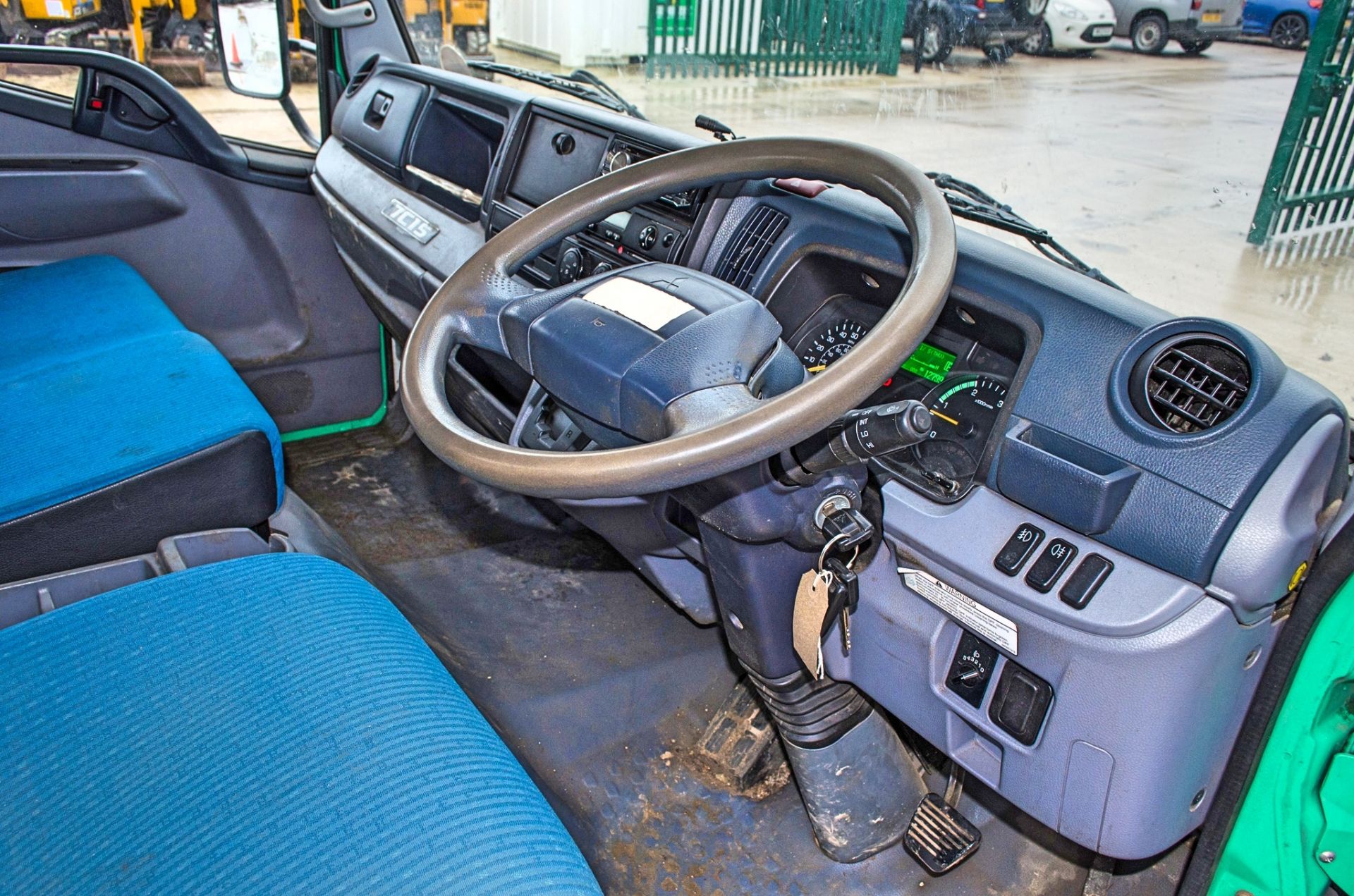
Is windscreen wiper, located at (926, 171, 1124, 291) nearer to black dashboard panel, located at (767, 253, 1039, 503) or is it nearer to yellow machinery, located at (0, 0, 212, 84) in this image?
black dashboard panel, located at (767, 253, 1039, 503)

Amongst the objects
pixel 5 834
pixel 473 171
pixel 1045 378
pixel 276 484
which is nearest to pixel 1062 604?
pixel 1045 378

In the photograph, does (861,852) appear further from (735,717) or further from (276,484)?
(276,484)

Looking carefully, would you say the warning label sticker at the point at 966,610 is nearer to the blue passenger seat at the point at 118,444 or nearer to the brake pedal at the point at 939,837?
the brake pedal at the point at 939,837

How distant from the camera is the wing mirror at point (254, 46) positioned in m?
2.37

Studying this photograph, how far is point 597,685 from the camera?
1915mm

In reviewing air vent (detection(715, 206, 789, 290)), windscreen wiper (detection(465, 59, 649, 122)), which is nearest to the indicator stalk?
air vent (detection(715, 206, 789, 290))

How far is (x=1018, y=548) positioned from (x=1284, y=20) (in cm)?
107

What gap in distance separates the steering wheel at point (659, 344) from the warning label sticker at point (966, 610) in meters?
0.32

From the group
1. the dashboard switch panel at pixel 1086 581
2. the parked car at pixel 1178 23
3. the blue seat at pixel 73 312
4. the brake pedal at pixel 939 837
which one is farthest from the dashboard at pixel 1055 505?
the blue seat at pixel 73 312

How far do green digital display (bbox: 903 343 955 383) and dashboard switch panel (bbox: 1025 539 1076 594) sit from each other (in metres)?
0.28

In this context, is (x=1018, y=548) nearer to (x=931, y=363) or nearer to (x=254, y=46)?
(x=931, y=363)

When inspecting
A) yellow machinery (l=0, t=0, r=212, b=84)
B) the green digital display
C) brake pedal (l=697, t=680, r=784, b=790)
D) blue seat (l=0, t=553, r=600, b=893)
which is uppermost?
yellow machinery (l=0, t=0, r=212, b=84)

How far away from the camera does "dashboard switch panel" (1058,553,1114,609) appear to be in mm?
1035

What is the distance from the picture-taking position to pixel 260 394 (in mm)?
2559
